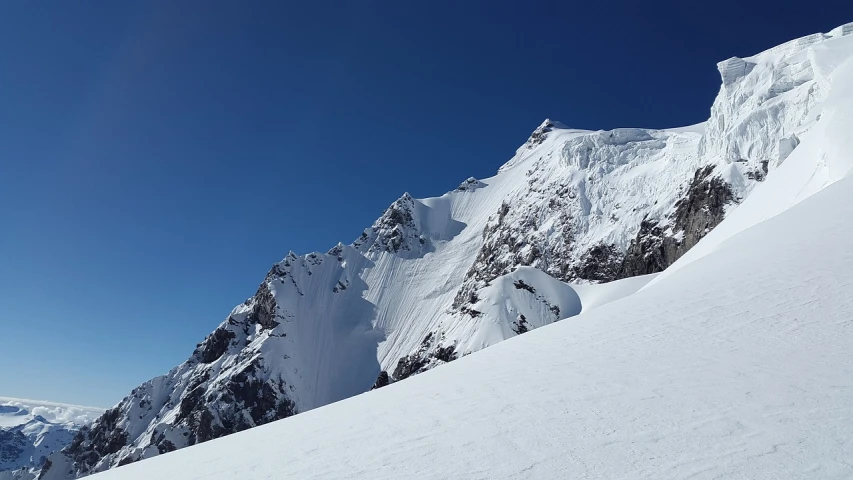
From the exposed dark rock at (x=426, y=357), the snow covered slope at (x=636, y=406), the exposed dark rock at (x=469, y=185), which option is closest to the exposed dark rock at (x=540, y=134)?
the exposed dark rock at (x=469, y=185)

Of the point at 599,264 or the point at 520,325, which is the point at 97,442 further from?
the point at 599,264

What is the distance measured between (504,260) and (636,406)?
9067cm

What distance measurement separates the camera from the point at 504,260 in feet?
315

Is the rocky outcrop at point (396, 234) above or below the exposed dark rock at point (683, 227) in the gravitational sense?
above

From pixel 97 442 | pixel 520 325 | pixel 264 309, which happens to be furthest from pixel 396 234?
pixel 97 442

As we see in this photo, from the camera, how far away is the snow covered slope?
4.96 meters

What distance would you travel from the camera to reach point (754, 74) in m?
58.8

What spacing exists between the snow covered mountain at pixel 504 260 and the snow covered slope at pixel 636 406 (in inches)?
15.4

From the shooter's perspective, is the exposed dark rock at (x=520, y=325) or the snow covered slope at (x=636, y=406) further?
the exposed dark rock at (x=520, y=325)

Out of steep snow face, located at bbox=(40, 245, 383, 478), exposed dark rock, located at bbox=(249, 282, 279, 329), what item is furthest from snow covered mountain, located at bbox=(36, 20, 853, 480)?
exposed dark rock, located at bbox=(249, 282, 279, 329)

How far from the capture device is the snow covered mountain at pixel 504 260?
3934 cm

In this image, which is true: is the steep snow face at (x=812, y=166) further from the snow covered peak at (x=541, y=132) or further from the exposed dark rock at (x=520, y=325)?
the snow covered peak at (x=541, y=132)

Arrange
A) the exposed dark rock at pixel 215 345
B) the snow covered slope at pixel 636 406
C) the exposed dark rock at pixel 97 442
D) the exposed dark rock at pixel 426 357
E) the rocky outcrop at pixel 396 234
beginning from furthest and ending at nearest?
the rocky outcrop at pixel 396 234
the exposed dark rock at pixel 215 345
the exposed dark rock at pixel 97 442
the exposed dark rock at pixel 426 357
the snow covered slope at pixel 636 406

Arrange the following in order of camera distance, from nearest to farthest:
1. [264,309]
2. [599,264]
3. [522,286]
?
[522,286] → [599,264] → [264,309]
